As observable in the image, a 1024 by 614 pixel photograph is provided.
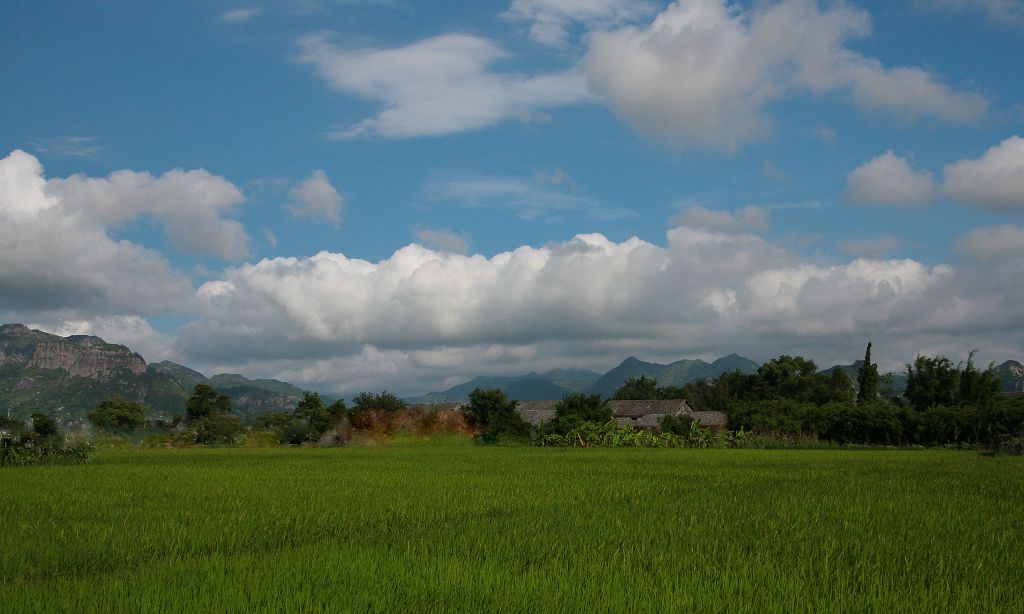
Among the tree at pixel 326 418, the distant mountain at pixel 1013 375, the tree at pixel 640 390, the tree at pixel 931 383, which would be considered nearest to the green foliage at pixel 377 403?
the tree at pixel 326 418

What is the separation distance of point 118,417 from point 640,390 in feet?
193

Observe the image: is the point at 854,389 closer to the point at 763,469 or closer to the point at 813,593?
the point at 763,469

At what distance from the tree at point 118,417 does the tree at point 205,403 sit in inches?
130

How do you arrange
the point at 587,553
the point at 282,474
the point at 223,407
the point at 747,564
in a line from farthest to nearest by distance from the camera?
the point at 223,407 → the point at 282,474 → the point at 587,553 → the point at 747,564

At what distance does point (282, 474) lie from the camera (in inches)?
594

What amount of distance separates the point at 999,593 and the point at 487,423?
35.0 m

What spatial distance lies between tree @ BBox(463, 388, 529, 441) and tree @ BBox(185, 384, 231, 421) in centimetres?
2377

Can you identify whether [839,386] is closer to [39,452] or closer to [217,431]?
[217,431]

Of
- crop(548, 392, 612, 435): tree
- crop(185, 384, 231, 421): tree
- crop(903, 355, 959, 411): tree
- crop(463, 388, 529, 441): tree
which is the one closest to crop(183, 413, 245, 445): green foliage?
crop(185, 384, 231, 421): tree

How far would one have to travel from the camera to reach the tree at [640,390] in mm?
90812

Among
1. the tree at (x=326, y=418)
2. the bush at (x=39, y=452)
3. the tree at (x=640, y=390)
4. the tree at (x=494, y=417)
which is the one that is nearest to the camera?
the bush at (x=39, y=452)

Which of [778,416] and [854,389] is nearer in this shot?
[778,416]

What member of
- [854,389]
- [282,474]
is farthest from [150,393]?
[282,474]

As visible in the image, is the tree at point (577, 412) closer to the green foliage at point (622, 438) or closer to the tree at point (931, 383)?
the green foliage at point (622, 438)
